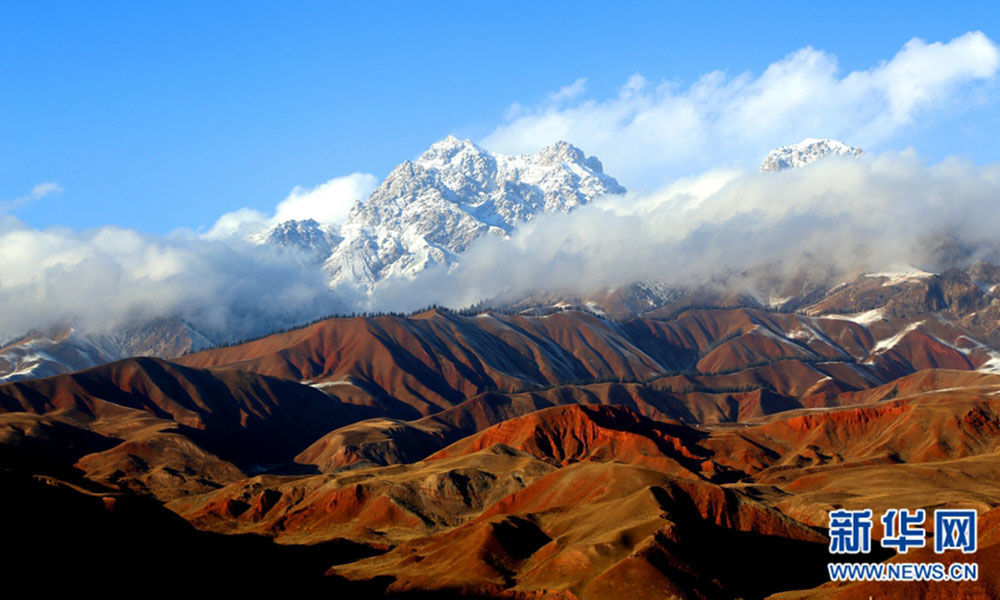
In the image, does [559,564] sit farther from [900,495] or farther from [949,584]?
[900,495]

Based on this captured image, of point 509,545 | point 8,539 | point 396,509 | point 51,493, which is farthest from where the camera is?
point 396,509

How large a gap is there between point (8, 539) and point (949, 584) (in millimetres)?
82742

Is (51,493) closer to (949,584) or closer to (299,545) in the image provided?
(299,545)

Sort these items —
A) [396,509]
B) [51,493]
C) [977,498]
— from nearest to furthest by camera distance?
[51,493] → [977,498] → [396,509]

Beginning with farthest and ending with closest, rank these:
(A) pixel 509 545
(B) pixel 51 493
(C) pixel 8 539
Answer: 1. (A) pixel 509 545
2. (B) pixel 51 493
3. (C) pixel 8 539

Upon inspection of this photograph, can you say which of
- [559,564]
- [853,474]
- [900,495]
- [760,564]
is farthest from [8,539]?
[853,474]

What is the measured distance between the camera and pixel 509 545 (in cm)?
13088

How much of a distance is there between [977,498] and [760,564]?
4843 centimetres

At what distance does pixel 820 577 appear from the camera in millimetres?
116750

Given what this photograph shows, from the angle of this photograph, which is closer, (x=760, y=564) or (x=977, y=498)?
(x=760, y=564)

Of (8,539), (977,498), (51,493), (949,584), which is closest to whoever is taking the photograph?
(949,584)

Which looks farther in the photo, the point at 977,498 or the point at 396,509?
the point at 396,509

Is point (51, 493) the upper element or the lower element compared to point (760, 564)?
upper

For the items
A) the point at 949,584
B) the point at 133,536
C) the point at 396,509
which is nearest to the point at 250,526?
the point at 396,509
